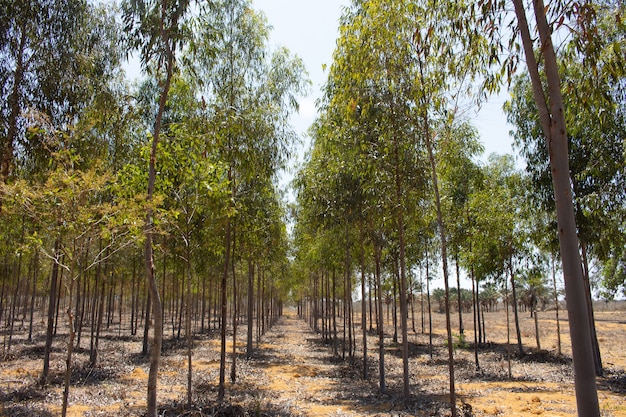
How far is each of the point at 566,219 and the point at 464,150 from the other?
985cm

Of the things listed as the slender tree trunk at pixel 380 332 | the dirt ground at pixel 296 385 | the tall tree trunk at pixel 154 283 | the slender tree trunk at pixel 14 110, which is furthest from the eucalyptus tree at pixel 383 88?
the slender tree trunk at pixel 14 110

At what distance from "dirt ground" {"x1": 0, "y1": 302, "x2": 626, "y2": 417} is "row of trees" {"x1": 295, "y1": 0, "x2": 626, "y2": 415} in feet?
5.27

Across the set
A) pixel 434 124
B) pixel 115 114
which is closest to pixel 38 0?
pixel 115 114

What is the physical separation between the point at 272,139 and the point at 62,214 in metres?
6.48

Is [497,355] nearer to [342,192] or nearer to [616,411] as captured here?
[616,411]


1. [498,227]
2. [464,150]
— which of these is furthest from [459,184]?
[464,150]

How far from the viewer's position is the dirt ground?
10.6 metres

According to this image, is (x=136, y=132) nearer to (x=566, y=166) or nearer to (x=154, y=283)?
(x=154, y=283)

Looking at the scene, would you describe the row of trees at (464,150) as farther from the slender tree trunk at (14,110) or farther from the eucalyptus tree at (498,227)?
the slender tree trunk at (14,110)

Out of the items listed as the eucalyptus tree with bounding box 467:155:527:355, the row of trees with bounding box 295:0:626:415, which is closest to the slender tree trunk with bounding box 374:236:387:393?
the row of trees with bounding box 295:0:626:415

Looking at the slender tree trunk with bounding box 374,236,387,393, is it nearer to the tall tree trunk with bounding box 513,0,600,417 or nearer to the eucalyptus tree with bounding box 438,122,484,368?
the eucalyptus tree with bounding box 438,122,484,368

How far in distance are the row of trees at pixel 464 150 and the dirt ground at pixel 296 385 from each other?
5.27ft

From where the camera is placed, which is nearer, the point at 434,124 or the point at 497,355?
the point at 434,124

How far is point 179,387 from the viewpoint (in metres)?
13.4
